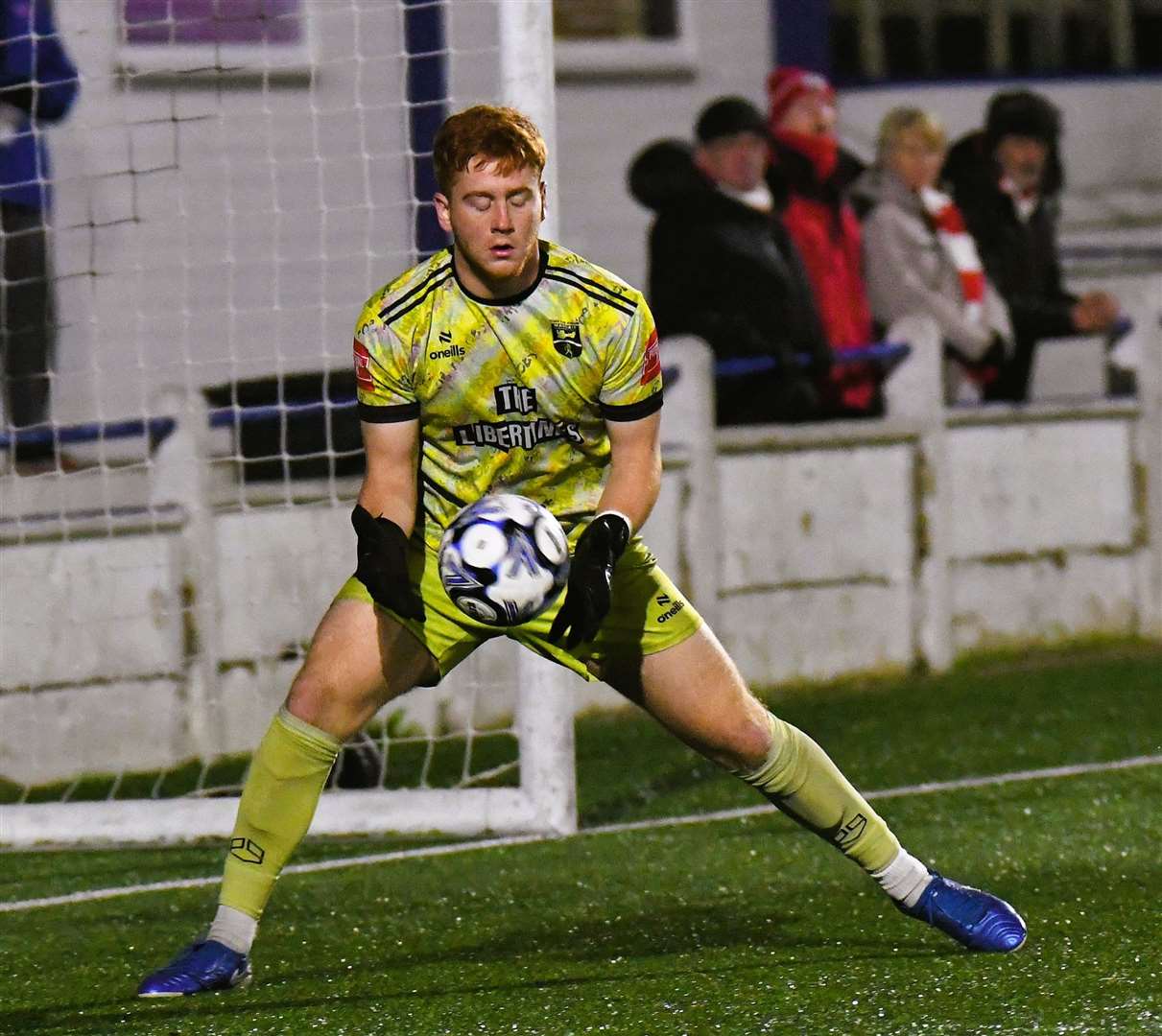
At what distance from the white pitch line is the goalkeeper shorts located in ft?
6.11

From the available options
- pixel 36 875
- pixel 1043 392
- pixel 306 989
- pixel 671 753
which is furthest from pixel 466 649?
Result: pixel 1043 392

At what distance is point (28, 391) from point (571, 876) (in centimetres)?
306

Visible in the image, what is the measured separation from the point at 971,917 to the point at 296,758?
1.42 m

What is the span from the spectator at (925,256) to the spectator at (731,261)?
2.54ft

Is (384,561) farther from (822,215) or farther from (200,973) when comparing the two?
(822,215)

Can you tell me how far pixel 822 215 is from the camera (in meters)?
10.2

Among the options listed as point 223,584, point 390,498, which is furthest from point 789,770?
point 223,584

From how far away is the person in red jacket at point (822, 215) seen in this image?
10.2 m

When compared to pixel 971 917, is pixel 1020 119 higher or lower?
higher

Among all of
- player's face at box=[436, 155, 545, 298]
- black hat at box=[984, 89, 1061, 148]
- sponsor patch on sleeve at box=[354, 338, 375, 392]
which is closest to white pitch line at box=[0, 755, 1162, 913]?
sponsor patch on sleeve at box=[354, 338, 375, 392]

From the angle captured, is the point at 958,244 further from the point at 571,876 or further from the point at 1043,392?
the point at 571,876

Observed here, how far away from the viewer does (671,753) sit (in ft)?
28.2

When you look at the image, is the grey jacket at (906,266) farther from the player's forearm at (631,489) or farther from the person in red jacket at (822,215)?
the player's forearm at (631,489)

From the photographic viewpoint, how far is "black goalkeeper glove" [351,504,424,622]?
196 inches
